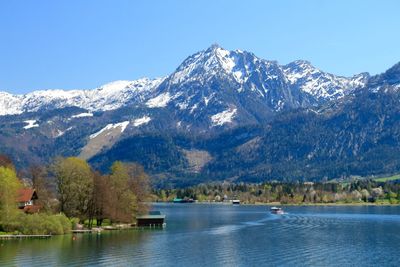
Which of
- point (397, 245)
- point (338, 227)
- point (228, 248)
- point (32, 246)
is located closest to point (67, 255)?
point (32, 246)

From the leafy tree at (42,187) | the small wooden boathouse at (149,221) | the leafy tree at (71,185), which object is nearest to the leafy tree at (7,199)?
the leafy tree at (42,187)

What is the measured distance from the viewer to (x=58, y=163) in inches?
5817

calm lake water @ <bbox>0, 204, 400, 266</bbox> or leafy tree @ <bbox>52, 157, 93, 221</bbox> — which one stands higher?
leafy tree @ <bbox>52, 157, 93, 221</bbox>

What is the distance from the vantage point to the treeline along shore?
129750mm

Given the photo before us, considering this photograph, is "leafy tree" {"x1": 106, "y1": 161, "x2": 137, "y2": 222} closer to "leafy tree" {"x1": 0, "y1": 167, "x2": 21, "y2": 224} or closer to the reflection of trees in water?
the reflection of trees in water

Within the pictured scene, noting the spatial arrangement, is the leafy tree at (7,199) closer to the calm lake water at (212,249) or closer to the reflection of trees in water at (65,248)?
the reflection of trees in water at (65,248)

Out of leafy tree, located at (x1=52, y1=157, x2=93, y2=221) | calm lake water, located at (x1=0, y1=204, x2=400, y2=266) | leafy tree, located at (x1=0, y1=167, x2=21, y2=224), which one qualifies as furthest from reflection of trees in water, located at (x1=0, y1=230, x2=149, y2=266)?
leafy tree, located at (x1=52, y1=157, x2=93, y2=221)

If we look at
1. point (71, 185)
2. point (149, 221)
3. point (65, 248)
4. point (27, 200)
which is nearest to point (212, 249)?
point (65, 248)

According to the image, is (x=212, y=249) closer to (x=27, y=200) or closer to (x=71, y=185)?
(x=71, y=185)

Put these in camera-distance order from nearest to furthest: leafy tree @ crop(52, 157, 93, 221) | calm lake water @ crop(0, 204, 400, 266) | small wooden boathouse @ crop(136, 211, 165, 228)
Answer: calm lake water @ crop(0, 204, 400, 266) → leafy tree @ crop(52, 157, 93, 221) → small wooden boathouse @ crop(136, 211, 165, 228)

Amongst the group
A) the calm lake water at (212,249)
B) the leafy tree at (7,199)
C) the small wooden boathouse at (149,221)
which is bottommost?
the calm lake water at (212,249)

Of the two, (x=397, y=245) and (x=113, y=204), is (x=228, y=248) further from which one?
(x=113, y=204)

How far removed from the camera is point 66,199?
147250 millimetres

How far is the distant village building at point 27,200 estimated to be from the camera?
14325 cm
